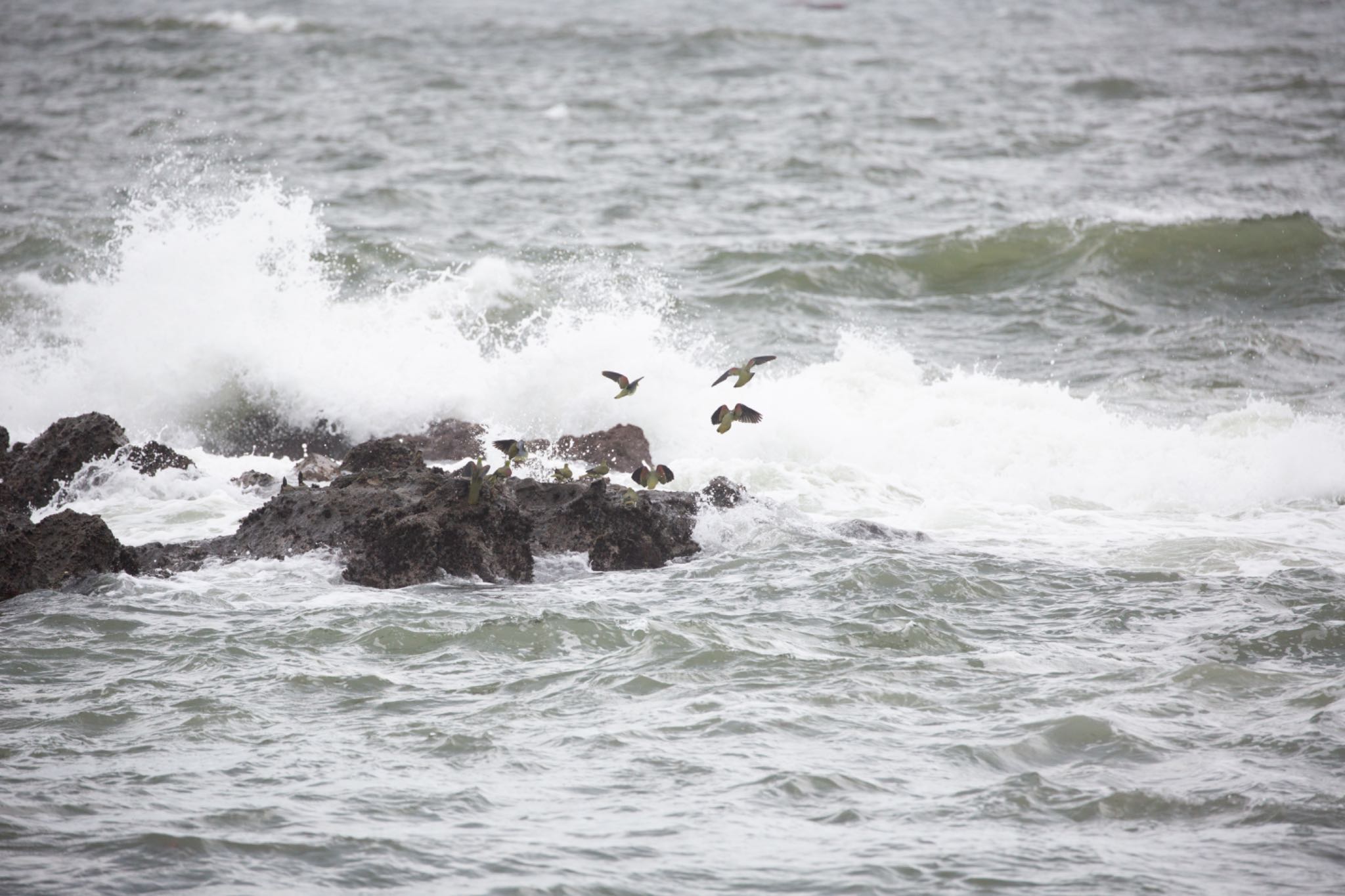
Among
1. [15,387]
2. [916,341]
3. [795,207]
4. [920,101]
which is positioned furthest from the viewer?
[920,101]

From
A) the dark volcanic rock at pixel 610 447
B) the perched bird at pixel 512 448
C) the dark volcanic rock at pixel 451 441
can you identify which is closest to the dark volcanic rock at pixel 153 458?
the dark volcanic rock at pixel 451 441

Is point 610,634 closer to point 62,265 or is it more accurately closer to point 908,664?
point 908,664

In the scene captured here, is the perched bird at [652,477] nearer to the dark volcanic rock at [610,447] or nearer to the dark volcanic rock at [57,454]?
the dark volcanic rock at [610,447]

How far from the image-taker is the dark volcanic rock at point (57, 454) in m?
7.92

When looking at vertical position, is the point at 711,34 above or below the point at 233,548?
above

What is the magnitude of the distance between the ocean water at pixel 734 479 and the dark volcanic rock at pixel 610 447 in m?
0.25

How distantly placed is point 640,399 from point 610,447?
163cm

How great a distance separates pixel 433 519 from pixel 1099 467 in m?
5.07

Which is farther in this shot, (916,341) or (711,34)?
Answer: (711,34)

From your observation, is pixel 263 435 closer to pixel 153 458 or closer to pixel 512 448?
pixel 153 458

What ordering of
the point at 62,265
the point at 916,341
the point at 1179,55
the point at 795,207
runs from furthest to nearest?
the point at 1179,55
the point at 795,207
the point at 62,265
the point at 916,341

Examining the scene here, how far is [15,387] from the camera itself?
10586mm

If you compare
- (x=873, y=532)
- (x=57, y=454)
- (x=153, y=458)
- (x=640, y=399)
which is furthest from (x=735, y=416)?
(x=57, y=454)

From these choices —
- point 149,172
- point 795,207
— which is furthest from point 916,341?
point 149,172
